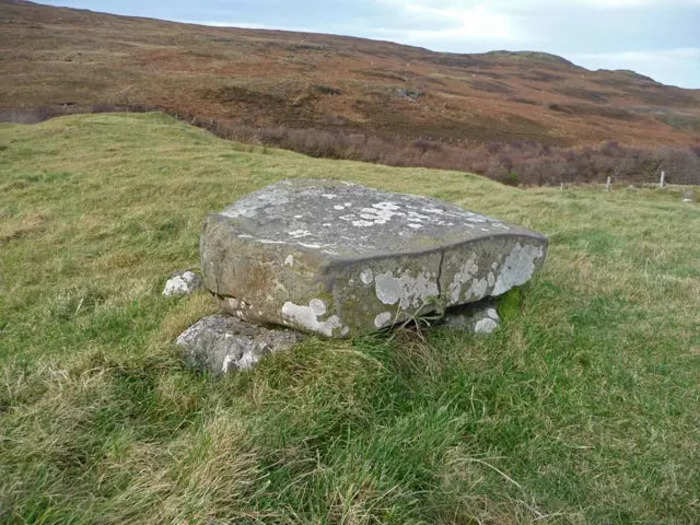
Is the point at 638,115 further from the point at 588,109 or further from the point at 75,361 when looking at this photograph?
the point at 75,361

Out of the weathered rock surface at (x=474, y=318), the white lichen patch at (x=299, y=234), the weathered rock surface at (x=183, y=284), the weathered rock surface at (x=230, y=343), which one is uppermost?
the white lichen patch at (x=299, y=234)

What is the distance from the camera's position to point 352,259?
13.5ft

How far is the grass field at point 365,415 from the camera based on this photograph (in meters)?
2.51

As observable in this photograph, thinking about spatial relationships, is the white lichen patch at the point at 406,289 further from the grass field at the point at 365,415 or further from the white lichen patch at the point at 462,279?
the grass field at the point at 365,415

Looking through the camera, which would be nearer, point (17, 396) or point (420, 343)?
point (17, 396)

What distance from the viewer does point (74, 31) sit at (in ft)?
185

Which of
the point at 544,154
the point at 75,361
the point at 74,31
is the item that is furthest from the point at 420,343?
the point at 74,31

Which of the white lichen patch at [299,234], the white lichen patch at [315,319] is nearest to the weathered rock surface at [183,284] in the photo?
the white lichen patch at [299,234]

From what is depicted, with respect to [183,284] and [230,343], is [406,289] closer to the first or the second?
[230,343]

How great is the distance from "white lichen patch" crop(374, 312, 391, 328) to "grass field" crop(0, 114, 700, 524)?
166 millimetres

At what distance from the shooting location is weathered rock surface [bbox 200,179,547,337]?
13.5 ft

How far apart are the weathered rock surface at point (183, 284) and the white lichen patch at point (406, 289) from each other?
2747 mm

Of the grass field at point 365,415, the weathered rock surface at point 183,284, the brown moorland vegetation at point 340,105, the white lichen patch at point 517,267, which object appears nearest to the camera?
the grass field at point 365,415

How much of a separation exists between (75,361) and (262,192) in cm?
285
